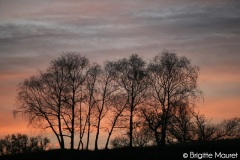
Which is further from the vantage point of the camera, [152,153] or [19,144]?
[19,144]

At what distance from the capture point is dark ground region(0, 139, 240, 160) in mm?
31297

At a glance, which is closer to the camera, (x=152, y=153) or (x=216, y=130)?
(x=152, y=153)

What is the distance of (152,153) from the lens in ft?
112

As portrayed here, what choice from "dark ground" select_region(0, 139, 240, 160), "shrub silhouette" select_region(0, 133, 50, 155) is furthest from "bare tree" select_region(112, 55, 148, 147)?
"shrub silhouette" select_region(0, 133, 50, 155)

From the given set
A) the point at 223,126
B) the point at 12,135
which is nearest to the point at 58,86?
the point at 223,126

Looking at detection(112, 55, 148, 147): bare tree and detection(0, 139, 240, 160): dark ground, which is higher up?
detection(112, 55, 148, 147): bare tree

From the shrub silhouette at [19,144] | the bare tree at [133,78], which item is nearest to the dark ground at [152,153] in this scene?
the bare tree at [133,78]

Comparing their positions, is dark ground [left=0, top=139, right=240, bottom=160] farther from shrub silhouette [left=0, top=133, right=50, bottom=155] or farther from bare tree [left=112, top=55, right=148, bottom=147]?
shrub silhouette [left=0, top=133, right=50, bottom=155]

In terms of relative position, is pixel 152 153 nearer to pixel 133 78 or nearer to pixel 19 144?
pixel 133 78

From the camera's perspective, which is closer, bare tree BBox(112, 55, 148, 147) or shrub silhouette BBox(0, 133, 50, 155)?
bare tree BBox(112, 55, 148, 147)

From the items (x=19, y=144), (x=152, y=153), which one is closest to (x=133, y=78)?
(x=152, y=153)

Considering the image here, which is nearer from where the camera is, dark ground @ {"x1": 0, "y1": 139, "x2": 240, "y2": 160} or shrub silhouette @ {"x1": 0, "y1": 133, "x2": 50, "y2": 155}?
dark ground @ {"x1": 0, "y1": 139, "x2": 240, "y2": 160}

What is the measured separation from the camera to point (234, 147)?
32.0 metres

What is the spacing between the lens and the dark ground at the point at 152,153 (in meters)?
31.3
